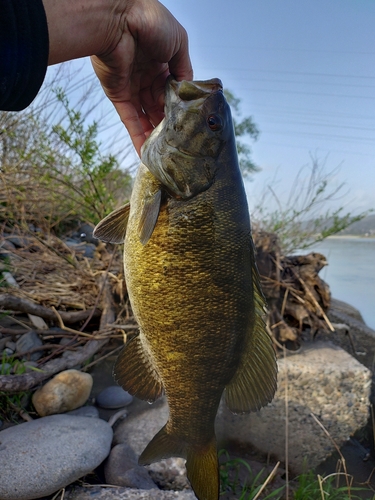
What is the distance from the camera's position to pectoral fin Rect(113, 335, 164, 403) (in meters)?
1.81

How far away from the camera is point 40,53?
1409 millimetres

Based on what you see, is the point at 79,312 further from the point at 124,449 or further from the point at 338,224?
the point at 338,224

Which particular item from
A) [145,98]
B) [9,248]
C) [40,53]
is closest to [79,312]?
[9,248]

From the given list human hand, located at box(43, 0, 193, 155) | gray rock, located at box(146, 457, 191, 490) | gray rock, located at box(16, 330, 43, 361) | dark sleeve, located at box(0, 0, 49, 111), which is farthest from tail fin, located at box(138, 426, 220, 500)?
gray rock, located at box(16, 330, 43, 361)

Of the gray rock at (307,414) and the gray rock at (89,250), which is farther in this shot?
the gray rock at (89,250)

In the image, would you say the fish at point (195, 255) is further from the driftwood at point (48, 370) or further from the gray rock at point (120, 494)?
the driftwood at point (48, 370)

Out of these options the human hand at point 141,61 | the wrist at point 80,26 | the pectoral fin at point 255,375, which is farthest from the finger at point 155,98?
the pectoral fin at point 255,375

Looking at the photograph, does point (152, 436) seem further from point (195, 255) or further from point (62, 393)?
point (195, 255)

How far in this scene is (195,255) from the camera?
5.17ft

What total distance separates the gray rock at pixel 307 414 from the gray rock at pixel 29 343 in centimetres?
180

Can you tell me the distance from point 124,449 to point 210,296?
1906 millimetres

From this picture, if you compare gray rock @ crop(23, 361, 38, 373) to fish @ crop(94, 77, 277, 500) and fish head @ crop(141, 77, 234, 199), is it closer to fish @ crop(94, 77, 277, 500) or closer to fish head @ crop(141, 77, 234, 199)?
fish @ crop(94, 77, 277, 500)

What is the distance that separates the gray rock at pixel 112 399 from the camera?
3.48 meters

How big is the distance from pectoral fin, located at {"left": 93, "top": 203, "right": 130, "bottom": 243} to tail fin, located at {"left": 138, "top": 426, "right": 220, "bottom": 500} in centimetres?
91
